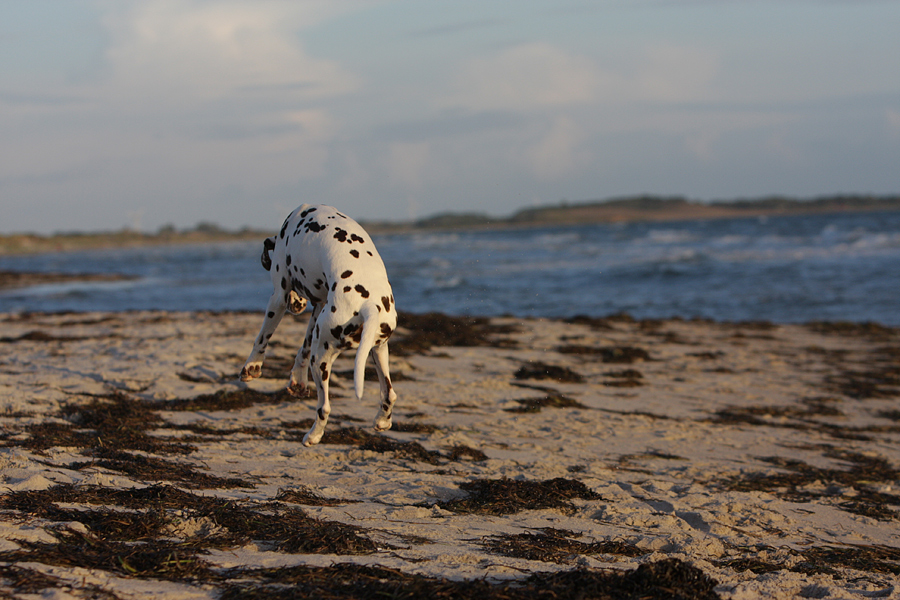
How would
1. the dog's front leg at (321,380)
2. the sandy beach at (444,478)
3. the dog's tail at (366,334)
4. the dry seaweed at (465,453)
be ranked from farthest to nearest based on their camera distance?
the dry seaweed at (465,453), the dog's front leg at (321,380), the dog's tail at (366,334), the sandy beach at (444,478)

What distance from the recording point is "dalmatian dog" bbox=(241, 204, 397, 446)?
5234mm

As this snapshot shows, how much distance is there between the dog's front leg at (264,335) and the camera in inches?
252

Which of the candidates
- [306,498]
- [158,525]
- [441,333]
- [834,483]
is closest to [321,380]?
[306,498]

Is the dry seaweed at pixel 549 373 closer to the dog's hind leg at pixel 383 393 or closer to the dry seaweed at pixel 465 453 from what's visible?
the dry seaweed at pixel 465 453

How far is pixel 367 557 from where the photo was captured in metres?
3.79

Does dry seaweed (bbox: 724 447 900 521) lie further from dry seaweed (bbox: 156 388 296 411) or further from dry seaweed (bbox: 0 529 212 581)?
dry seaweed (bbox: 156 388 296 411)

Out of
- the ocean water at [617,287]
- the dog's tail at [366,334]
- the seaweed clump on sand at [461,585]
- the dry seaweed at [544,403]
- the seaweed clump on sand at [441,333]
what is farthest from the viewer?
the ocean water at [617,287]

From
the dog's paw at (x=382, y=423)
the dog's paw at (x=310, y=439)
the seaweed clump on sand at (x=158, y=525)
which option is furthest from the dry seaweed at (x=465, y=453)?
the seaweed clump on sand at (x=158, y=525)

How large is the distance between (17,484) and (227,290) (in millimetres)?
24243

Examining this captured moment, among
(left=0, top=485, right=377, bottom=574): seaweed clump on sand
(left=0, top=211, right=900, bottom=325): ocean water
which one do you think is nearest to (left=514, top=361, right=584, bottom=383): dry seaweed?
(left=0, top=485, right=377, bottom=574): seaweed clump on sand

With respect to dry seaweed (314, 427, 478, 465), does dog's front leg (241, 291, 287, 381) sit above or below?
above

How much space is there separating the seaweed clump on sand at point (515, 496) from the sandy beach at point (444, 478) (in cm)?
2

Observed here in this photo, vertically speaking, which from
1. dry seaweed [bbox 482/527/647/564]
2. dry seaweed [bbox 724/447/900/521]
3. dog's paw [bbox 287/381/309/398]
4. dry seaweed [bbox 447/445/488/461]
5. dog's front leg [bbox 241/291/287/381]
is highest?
dog's front leg [bbox 241/291/287/381]

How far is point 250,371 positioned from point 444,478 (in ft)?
6.71
